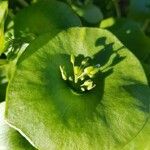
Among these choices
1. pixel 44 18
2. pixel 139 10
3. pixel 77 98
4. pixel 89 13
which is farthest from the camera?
pixel 139 10

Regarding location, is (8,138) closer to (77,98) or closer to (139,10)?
(77,98)

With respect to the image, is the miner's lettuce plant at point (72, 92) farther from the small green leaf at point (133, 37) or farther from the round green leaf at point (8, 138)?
the small green leaf at point (133, 37)

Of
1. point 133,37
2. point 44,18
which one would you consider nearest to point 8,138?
point 44,18

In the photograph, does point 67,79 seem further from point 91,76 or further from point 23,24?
point 23,24

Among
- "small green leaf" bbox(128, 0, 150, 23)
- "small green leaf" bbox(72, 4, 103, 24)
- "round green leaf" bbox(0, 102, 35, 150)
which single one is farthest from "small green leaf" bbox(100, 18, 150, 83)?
"round green leaf" bbox(0, 102, 35, 150)

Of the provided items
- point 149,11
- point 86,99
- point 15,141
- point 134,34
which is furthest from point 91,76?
point 149,11

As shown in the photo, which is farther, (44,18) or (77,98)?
(44,18)

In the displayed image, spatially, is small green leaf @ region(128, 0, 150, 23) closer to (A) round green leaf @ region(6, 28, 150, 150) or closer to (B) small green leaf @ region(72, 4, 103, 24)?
(B) small green leaf @ region(72, 4, 103, 24)
